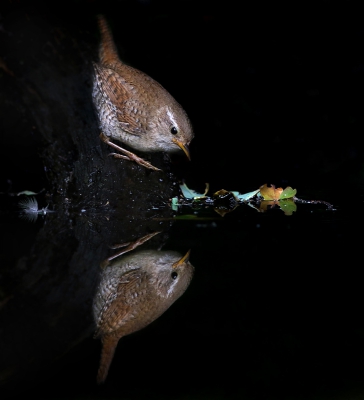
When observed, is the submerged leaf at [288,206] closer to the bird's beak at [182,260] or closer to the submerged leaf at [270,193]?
the submerged leaf at [270,193]

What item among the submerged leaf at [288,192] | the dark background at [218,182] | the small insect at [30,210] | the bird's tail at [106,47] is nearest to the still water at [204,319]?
the dark background at [218,182]

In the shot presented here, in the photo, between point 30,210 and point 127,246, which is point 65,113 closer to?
point 30,210

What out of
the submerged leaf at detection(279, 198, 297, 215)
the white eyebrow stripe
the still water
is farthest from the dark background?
the white eyebrow stripe

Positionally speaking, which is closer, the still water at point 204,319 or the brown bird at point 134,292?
the still water at point 204,319

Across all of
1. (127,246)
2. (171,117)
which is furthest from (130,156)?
(127,246)

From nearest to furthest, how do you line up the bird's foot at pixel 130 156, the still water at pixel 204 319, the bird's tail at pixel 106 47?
the still water at pixel 204 319 → the bird's foot at pixel 130 156 → the bird's tail at pixel 106 47

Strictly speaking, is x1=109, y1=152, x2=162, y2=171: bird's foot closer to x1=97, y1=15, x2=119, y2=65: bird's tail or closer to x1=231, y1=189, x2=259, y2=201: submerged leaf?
x1=231, y1=189, x2=259, y2=201: submerged leaf
